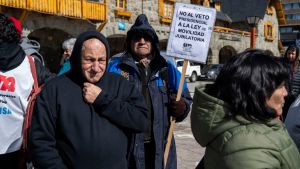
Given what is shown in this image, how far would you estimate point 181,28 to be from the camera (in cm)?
335

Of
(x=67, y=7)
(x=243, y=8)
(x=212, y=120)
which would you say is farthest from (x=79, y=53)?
(x=243, y=8)

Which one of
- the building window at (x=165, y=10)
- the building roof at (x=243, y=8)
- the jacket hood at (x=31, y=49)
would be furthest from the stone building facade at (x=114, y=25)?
the jacket hood at (x=31, y=49)

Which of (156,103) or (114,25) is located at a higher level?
(114,25)

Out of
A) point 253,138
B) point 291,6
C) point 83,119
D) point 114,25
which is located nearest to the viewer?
point 253,138

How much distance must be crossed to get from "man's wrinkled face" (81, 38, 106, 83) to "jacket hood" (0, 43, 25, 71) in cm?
64

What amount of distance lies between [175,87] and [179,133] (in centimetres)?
435

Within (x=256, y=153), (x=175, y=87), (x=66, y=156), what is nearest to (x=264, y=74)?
(x=256, y=153)

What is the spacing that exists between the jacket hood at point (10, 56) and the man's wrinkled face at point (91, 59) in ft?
2.11

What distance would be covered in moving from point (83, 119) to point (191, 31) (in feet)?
5.37

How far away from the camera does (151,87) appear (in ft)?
9.37

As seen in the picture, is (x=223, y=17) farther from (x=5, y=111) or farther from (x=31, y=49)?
(x=5, y=111)

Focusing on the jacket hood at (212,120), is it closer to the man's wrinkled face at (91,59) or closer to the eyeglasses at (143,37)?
the man's wrinkled face at (91,59)

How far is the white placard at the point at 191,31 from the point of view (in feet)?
10.8

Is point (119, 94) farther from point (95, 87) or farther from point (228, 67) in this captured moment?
point (228, 67)
